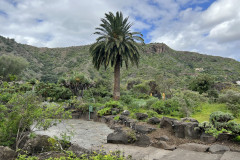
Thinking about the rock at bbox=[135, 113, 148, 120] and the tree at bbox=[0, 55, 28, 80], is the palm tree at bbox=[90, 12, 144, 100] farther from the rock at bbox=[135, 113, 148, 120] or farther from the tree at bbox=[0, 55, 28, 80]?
the tree at bbox=[0, 55, 28, 80]

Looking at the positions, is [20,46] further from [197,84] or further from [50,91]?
[197,84]

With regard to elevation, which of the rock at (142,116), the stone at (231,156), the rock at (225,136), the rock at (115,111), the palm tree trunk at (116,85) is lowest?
Result: the rock at (115,111)

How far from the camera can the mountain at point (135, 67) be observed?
4262 centimetres

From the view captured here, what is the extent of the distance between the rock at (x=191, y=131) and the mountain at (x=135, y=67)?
33.7 m

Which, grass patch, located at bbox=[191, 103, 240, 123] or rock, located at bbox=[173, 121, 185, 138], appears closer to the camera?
rock, located at bbox=[173, 121, 185, 138]

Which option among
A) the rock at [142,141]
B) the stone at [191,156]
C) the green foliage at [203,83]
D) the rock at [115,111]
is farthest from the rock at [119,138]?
the green foliage at [203,83]

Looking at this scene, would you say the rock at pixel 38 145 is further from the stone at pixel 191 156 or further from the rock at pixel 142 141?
the stone at pixel 191 156

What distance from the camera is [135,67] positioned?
4600cm

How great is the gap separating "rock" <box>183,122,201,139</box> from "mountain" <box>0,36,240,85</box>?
33.7 meters

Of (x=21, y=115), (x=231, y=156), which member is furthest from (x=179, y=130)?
(x=21, y=115)

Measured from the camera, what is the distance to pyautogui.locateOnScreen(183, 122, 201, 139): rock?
5860 mm

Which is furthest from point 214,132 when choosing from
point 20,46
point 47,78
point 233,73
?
point 20,46

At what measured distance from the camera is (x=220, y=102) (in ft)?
44.2

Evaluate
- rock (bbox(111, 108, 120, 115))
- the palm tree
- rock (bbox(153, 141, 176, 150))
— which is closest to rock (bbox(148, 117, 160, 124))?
rock (bbox(153, 141, 176, 150))
